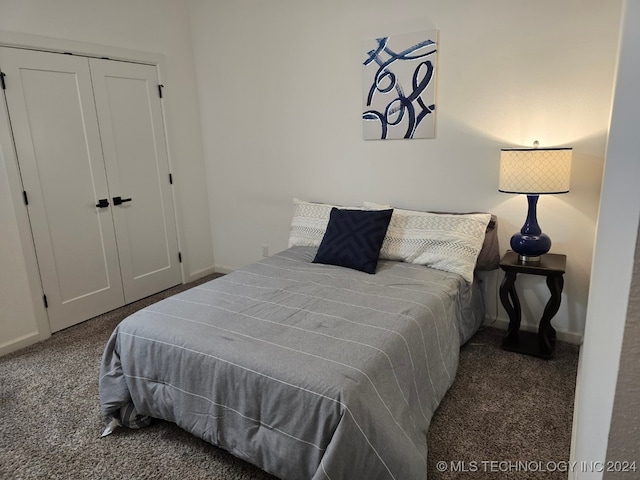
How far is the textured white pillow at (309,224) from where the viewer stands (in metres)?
3.23

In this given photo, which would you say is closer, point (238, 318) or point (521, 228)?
point (238, 318)

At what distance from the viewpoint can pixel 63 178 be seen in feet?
10.4

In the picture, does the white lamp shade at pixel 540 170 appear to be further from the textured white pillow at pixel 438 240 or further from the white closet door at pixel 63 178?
the white closet door at pixel 63 178

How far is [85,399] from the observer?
2.36 m

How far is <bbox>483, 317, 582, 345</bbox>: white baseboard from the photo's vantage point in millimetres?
2760

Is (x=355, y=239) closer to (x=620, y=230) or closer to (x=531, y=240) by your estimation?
(x=531, y=240)

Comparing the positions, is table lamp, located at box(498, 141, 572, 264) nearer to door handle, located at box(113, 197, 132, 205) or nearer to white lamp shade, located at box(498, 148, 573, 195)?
white lamp shade, located at box(498, 148, 573, 195)

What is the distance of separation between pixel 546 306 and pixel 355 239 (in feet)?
4.15

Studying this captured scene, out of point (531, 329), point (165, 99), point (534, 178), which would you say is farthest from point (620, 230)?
point (165, 99)

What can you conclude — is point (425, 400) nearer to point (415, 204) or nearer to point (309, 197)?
point (415, 204)

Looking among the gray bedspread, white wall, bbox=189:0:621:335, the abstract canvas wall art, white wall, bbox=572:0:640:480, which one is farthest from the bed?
the abstract canvas wall art

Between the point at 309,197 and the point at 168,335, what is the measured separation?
81.3 inches

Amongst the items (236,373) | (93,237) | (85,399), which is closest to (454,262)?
(236,373)

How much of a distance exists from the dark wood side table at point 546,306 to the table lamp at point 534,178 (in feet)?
0.30
